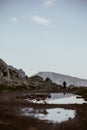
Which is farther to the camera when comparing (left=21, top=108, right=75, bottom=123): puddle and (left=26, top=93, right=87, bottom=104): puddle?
(left=26, top=93, right=87, bottom=104): puddle

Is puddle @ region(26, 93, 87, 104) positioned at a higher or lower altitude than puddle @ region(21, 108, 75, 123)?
higher

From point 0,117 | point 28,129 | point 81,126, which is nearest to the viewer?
point 28,129

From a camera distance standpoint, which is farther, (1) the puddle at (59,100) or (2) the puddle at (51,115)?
(1) the puddle at (59,100)

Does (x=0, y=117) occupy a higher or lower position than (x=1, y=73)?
lower

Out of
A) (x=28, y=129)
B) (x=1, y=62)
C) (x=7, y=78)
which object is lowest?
(x=28, y=129)

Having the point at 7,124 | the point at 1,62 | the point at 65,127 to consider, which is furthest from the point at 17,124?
the point at 1,62

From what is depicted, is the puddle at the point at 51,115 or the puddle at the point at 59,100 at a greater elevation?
the puddle at the point at 59,100

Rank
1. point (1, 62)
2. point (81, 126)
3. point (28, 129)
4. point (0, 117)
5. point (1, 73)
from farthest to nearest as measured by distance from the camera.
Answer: point (1, 62) < point (1, 73) < point (0, 117) < point (81, 126) < point (28, 129)

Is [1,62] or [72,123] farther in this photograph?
[1,62]

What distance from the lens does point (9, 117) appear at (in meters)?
23.8

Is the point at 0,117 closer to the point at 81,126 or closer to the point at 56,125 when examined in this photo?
the point at 56,125

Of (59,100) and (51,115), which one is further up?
(59,100)

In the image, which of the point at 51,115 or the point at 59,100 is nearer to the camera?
the point at 51,115

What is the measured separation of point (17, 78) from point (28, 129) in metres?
80.8
